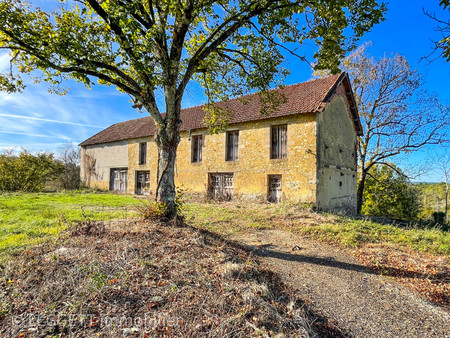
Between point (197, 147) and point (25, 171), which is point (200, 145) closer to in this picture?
point (197, 147)

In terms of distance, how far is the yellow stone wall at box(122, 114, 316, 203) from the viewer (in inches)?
462

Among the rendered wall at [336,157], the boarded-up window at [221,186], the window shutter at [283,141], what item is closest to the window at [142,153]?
the boarded-up window at [221,186]

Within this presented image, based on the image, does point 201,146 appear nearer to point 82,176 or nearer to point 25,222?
point 25,222

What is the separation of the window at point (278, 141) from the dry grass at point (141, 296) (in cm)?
919

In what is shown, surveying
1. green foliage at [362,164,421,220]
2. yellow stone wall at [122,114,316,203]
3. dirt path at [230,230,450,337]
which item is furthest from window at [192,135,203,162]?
green foliage at [362,164,421,220]

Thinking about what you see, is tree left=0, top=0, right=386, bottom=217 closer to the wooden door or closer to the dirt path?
the dirt path

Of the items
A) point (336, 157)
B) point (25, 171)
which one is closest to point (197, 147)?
point (336, 157)

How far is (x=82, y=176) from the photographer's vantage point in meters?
23.7

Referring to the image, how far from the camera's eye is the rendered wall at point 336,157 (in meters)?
11.9

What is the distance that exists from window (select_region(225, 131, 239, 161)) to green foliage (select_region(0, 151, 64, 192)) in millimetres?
16901

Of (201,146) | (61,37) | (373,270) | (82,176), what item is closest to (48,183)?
(82,176)

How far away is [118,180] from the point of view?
20.9 meters

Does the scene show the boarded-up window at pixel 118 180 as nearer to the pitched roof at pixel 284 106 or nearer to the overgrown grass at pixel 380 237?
the pitched roof at pixel 284 106

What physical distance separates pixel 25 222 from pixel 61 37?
5.19m
